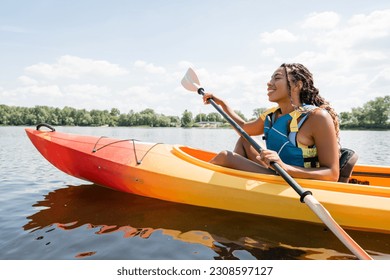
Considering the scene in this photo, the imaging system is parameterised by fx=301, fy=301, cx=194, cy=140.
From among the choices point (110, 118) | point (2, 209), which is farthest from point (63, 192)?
point (110, 118)

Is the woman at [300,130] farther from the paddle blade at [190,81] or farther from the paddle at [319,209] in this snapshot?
the paddle blade at [190,81]

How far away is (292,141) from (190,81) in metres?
2.26

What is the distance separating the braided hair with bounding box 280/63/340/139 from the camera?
2785mm

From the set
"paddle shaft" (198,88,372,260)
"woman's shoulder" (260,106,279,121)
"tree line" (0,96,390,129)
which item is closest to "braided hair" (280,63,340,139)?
"woman's shoulder" (260,106,279,121)

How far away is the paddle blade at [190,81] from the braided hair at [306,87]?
6.13ft

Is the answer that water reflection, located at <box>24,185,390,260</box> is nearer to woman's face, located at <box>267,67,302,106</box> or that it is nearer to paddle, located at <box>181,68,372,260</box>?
paddle, located at <box>181,68,372,260</box>

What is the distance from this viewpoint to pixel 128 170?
364 centimetres

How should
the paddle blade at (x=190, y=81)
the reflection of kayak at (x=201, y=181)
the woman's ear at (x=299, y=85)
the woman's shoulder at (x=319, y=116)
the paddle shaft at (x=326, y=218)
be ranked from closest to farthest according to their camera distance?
the paddle shaft at (x=326, y=218)
the woman's shoulder at (x=319, y=116)
the reflection of kayak at (x=201, y=181)
the woman's ear at (x=299, y=85)
the paddle blade at (x=190, y=81)

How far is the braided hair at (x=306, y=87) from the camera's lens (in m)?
2.79

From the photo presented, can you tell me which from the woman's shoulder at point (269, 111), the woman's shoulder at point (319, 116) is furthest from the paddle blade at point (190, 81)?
the woman's shoulder at point (319, 116)

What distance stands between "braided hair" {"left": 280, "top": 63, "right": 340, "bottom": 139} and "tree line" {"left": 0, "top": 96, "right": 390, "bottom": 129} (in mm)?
53673

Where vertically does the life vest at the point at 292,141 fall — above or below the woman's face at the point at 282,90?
below

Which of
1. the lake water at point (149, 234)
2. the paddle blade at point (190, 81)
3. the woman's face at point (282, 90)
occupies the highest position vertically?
the paddle blade at point (190, 81)
